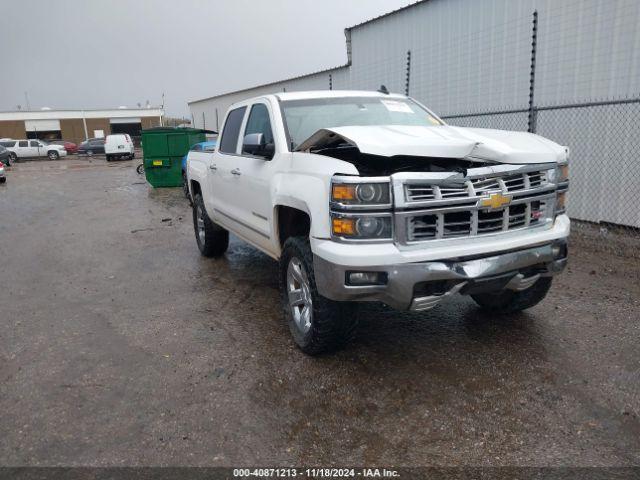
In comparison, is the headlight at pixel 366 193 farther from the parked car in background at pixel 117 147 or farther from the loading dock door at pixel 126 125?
the loading dock door at pixel 126 125

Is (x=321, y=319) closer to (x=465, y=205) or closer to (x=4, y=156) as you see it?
(x=465, y=205)

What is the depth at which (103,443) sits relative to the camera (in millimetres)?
2826

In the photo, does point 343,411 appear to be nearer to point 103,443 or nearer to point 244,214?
point 103,443

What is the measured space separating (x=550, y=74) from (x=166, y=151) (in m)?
11.3

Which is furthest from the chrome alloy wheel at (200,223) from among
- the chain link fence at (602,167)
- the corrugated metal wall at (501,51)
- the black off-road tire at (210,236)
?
the corrugated metal wall at (501,51)

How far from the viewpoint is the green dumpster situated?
49.2 feet

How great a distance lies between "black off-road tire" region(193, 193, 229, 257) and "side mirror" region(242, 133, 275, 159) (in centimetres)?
230

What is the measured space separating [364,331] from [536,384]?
1.39 meters

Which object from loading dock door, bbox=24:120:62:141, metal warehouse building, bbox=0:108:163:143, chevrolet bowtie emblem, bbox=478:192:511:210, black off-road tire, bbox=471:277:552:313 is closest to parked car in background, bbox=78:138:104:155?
metal warehouse building, bbox=0:108:163:143

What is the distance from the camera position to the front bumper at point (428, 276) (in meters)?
3.04

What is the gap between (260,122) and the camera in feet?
15.6

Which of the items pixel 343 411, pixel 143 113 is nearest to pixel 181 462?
pixel 343 411

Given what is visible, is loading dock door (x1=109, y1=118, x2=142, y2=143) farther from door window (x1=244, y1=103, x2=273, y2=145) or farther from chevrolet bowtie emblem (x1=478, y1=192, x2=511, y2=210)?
chevrolet bowtie emblem (x1=478, y1=192, x2=511, y2=210)

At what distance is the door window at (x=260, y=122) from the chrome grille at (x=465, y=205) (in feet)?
5.71
